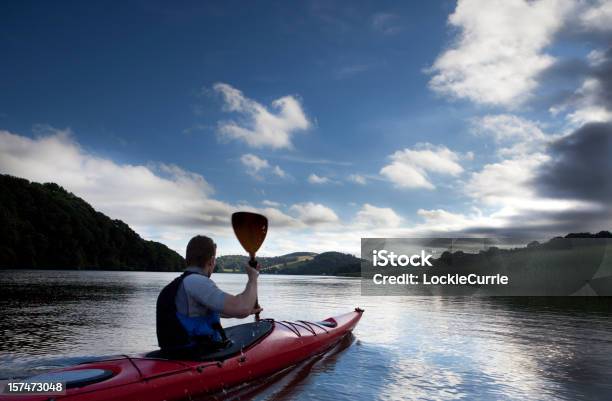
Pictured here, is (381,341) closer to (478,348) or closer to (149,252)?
(478,348)

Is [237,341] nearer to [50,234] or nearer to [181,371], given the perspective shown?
[181,371]

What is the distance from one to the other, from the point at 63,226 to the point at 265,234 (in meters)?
93.3

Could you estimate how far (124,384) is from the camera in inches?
216

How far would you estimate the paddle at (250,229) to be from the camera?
25.6 ft

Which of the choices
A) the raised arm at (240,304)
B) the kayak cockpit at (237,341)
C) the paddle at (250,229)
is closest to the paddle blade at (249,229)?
the paddle at (250,229)

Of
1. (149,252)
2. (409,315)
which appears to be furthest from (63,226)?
(409,315)

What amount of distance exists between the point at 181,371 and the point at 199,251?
1689 mm

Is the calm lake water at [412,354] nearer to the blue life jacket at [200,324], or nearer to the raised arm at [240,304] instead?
the blue life jacket at [200,324]

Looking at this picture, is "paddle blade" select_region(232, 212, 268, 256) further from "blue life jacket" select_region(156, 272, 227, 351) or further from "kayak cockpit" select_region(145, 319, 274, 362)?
"blue life jacket" select_region(156, 272, 227, 351)

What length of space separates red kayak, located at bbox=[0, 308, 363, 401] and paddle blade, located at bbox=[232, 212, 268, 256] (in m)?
1.69

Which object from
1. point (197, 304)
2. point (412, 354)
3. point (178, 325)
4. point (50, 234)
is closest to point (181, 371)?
point (178, 325)

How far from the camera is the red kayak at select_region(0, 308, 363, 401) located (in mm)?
5340

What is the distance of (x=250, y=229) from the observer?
7938 mm

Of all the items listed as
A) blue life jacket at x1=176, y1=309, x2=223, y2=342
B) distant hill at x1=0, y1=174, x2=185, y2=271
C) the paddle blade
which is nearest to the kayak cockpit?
blue life jacket at x1=176, y1=309, x2=223, y2=342
